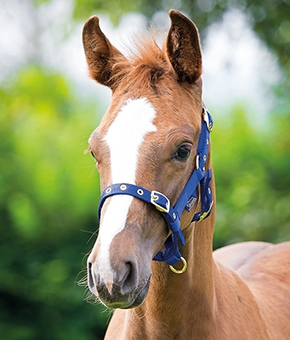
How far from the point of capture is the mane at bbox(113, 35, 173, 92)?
2.82 m

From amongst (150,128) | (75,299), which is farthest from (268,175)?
(150,128)

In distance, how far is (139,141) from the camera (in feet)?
8.32

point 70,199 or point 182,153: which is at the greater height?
point 70,199

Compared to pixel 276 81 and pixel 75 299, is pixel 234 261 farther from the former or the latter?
pixel 276 81

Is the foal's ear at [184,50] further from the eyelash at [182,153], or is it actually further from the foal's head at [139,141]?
the eyelash at [182,153]

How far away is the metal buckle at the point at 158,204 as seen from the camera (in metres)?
2.49

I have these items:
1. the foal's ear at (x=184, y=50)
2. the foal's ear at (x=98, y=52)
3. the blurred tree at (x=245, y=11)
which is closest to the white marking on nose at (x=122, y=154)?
the foal's ear at (x=184, y=50)

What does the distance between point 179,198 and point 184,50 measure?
0.73 meters

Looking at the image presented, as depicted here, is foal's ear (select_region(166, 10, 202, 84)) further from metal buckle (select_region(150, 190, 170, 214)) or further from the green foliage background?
the green foliage background

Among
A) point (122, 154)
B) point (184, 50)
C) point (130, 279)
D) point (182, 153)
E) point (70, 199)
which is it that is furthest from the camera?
point (70, 199)

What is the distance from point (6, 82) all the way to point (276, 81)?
4655mm

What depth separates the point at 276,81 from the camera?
8.48 metres

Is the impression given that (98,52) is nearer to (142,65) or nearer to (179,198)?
(142,65)

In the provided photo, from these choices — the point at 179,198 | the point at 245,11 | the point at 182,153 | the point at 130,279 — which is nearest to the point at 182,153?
the point at 182,153
